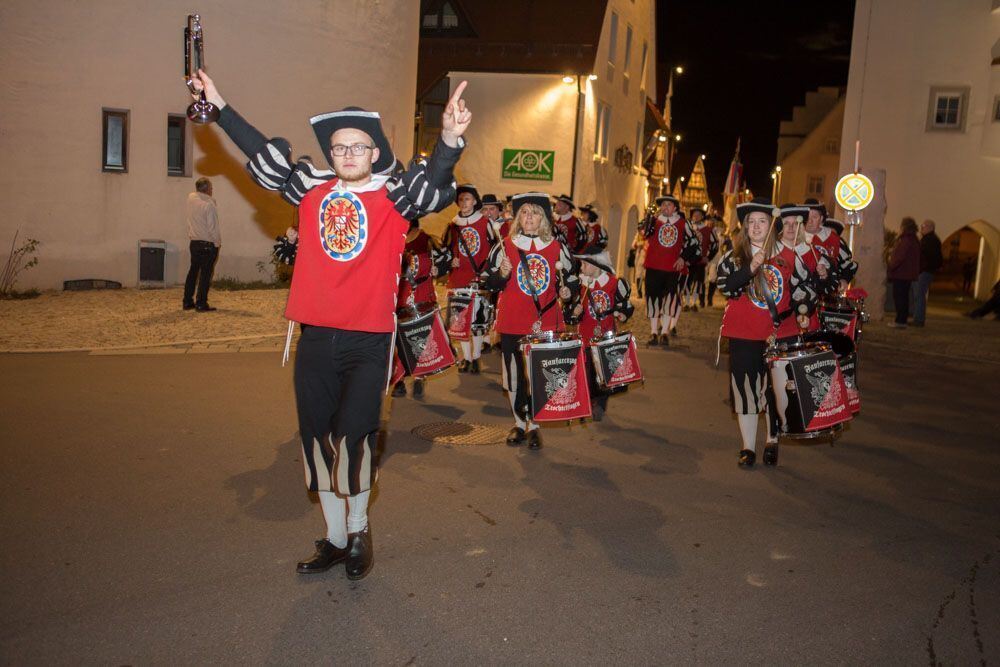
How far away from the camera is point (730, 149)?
74438 millimetres

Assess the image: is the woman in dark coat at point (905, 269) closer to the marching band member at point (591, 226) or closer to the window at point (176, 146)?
the marching band member at point (591, 226)

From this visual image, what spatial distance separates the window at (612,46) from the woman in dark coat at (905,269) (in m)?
13.1

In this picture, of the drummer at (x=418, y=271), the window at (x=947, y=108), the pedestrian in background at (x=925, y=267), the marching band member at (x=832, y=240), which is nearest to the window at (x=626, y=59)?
the window at (x=947, y=108)

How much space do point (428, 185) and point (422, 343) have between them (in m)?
3.71

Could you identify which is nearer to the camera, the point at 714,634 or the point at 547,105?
the point at 714,634

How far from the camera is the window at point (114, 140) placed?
16.2 metres

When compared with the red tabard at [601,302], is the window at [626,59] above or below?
above

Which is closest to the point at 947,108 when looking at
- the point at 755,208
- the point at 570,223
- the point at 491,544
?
the point at 570,223

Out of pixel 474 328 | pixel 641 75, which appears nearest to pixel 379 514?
pixel 474 328

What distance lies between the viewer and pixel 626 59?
104 ft

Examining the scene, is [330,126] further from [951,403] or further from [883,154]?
[883,154]

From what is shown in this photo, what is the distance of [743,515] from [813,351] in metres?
1.41

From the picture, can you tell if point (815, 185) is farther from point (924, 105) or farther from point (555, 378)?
point (555, 378)

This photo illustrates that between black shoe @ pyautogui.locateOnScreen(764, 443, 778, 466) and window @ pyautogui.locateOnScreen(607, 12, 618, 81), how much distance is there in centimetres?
2371
